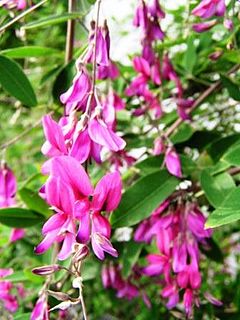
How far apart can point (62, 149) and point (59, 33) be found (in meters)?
1.68

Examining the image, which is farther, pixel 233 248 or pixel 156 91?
pixel 233 248

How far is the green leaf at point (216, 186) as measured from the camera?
108 centimetres

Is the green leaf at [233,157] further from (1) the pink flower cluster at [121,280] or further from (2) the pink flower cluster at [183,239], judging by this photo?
(1) the pink flower cluster at [121,280]

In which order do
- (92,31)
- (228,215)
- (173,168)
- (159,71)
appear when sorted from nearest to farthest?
1. (228,215)
2. (92,31)
3. (173,168)
4. (159,71)

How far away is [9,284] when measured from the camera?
1479 millimetres

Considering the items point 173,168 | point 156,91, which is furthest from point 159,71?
point 173,168

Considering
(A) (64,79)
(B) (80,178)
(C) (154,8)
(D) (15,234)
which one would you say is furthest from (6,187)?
(B) (80,178)

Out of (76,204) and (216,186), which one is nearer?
(76,204)

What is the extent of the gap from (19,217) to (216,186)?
0.41 meters

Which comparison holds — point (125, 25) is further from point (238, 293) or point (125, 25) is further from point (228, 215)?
point (228, 215)

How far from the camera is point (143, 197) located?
3.76 ft

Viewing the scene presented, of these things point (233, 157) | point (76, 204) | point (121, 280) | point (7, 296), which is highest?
point (76, 204)

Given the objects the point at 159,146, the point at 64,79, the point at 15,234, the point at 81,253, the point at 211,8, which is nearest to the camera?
the point at 81,253

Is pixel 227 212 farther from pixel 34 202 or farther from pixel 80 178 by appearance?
pixel 34 202
